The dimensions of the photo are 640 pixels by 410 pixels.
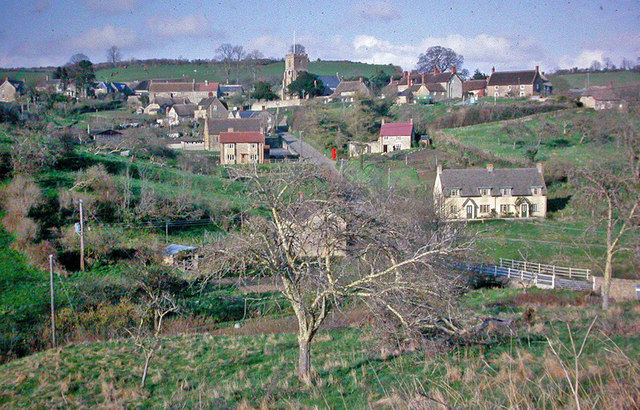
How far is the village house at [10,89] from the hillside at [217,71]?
98.6 ft

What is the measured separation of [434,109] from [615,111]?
55.1 feet

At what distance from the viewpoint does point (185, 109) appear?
5503 centimetres

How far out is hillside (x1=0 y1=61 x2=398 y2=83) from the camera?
80062mm

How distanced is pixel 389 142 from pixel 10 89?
33.5 meters

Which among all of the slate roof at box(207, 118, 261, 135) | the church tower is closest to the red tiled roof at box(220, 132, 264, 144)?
the slate roof at box(207, 118, 261, 135)

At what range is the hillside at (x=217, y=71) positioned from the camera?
80062mm

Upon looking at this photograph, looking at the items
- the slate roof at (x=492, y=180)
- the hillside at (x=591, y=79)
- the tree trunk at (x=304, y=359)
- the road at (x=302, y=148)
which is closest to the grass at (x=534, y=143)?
the hillside at (x=591, y=79)

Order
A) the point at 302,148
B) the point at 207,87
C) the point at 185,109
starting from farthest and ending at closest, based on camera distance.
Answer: the point at 207,87, the point at 185,109, the point at 302,148

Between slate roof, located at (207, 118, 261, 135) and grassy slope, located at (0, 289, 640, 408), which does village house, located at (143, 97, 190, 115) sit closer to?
slate roof, located at (207, 118, 261, 135)

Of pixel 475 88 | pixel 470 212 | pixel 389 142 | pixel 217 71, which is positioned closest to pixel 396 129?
pixel 389 142

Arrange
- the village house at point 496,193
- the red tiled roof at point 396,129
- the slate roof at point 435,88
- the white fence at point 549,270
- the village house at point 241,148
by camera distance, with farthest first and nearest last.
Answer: the slate roof at point 435,88, the red tiled roof at point 396,129, the village house at point 241,148, the village house at point 496,193, the white fence at point 549,270

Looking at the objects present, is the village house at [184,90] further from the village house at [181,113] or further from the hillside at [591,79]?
the hillside at [591,79]

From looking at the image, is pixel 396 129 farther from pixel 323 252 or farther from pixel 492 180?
pixel 323 252

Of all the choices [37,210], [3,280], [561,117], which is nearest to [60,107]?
[37,210]
